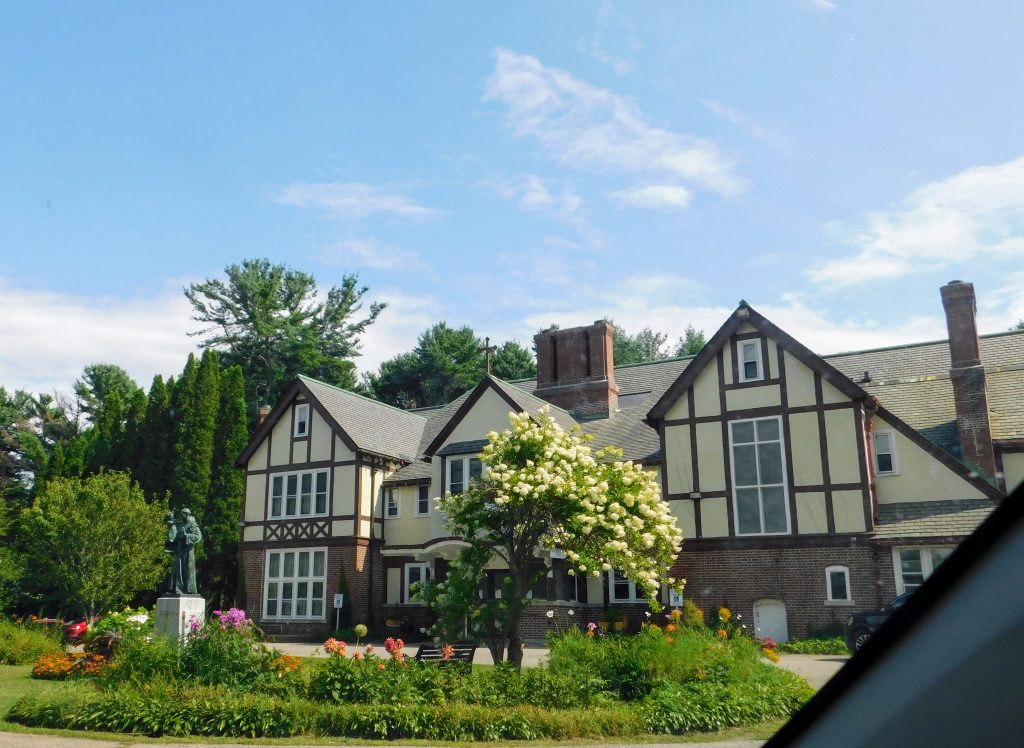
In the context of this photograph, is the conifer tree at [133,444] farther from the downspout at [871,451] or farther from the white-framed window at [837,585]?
the downspout at [871,451]

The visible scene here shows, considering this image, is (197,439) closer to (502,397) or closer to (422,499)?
(422,499)

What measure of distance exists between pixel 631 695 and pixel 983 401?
14195 mm

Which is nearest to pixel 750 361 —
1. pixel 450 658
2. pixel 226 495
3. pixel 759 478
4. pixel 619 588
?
pixel 759 478

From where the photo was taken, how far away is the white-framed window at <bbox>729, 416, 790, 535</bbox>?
2145 cm

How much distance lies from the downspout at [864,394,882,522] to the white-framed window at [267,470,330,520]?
1675 centimetres

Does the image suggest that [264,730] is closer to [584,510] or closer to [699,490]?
[584,510]

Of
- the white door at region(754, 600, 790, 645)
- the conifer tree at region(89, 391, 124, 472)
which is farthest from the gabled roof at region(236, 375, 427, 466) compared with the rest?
the white door at region(754, 600, 790, 645)

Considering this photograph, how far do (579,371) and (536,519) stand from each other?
14717 mm

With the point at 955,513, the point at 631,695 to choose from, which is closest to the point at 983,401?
the point at 955,513

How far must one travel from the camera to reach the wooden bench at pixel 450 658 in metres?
12.4

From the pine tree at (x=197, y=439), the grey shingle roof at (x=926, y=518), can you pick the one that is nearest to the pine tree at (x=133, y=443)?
the pine tree at (x=197, y=439)

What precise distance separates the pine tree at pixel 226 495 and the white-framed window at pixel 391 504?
775 centimetres

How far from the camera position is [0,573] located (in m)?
27.6

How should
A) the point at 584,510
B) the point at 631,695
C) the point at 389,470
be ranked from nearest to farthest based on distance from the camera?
1. the point at 631,695
2. the point at 584,510
3. the point at 389,470
